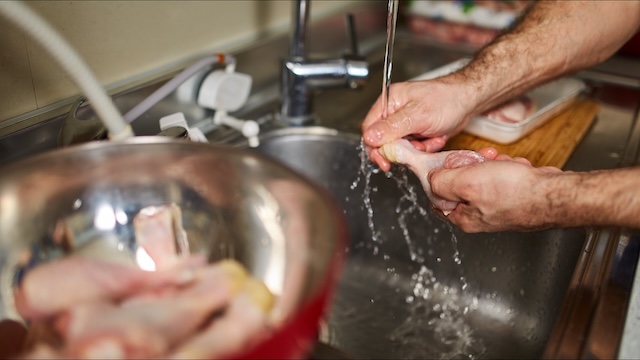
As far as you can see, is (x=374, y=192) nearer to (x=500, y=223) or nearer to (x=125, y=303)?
(x=500, y=223)

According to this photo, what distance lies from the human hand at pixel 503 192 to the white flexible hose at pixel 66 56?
0.36m

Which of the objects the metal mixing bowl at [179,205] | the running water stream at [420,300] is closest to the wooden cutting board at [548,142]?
the running water stream at [420,300]

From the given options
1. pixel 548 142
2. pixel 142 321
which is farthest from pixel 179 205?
pixel 548 142

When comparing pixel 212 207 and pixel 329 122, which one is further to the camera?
pixel 329 122

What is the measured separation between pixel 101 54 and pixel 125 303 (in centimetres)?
54

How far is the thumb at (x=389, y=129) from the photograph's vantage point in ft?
2.77

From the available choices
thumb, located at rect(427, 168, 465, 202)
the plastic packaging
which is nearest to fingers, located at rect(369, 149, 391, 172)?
thumb, located at rect(427, 168, 465, 202)

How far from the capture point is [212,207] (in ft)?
1.75

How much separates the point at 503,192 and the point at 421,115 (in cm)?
22

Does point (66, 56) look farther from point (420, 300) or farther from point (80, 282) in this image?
point (420, 300)

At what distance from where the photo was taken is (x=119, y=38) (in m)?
0.91

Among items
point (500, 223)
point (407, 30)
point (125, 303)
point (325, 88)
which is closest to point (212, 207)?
point (125, 303)

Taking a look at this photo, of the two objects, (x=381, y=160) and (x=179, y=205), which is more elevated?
(x=179, y=205)

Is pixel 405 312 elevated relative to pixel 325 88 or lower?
lower
